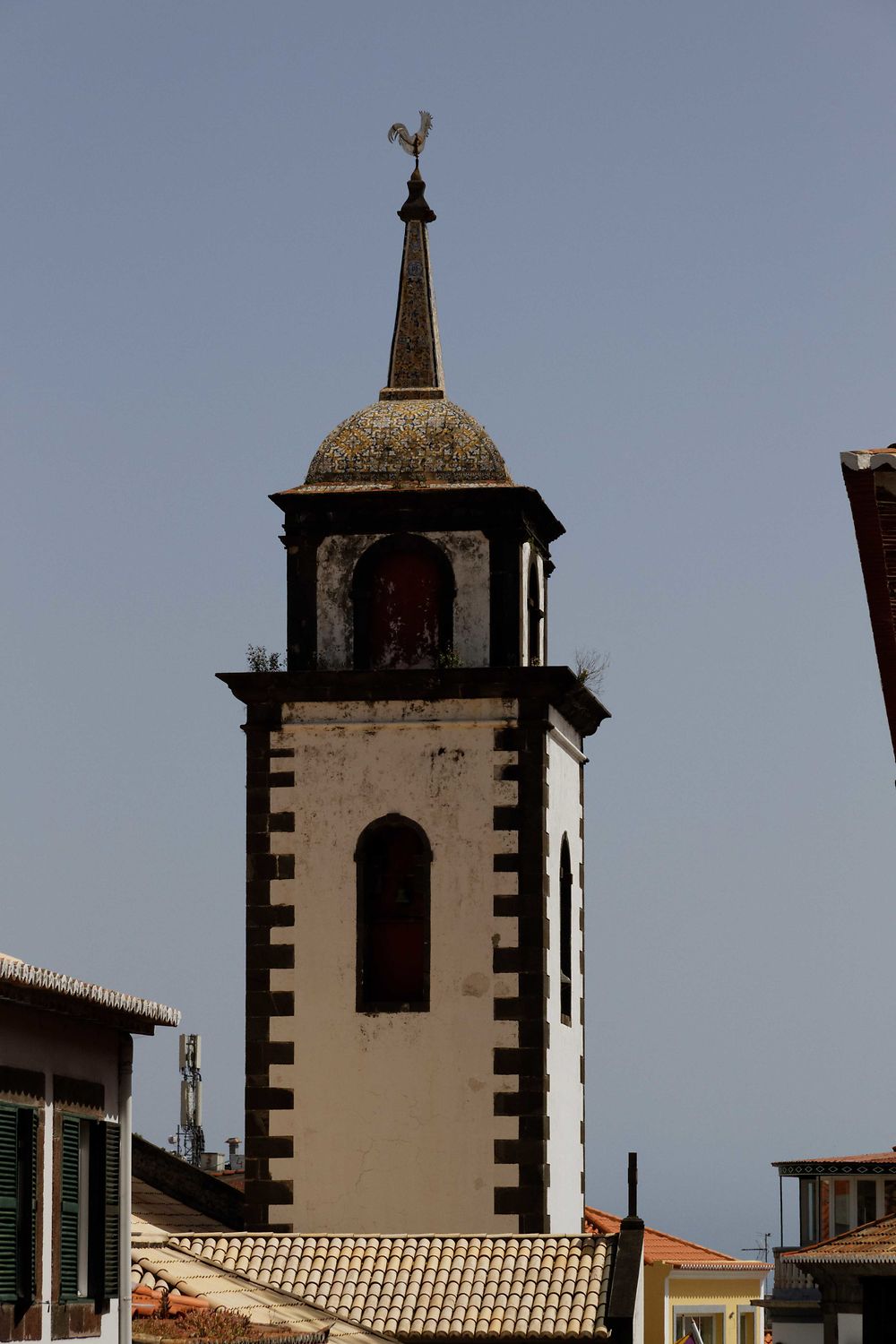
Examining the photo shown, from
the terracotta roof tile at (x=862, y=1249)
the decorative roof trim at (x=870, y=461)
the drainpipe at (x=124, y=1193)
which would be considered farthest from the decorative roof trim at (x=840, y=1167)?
the decorative roof trim at (x=870, y=461)

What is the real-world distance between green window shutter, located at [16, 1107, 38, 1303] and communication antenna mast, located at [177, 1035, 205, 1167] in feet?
99.3

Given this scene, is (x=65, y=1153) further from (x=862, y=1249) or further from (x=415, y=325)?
(x=862, y=1249)

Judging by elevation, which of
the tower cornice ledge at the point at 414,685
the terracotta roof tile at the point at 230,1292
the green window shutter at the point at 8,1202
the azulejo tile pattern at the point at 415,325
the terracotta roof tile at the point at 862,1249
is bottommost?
the green window shutter at the point at 8,1202

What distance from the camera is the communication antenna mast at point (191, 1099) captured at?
168ft

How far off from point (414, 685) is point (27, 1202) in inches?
535

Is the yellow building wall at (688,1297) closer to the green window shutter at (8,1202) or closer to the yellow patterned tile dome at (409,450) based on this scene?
the yellow patterned tile dome at (409,450)

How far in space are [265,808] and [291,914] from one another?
1.15m

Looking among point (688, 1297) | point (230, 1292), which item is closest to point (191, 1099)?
point (688, 1297)

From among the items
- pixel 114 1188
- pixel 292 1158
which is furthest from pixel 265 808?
pixel 114 1188

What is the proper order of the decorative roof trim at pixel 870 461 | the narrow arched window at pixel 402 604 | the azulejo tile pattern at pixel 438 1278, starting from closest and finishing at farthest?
the decorative roof trim at pixel 870 461
the azulejo tile pattern at pixel 438 1278
the narrow arched window at pixel 402 604

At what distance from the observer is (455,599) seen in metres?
33.8

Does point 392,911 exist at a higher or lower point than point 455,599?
lower

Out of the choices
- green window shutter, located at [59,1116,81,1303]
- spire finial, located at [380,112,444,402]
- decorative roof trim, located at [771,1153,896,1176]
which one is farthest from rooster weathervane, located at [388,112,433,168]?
decorative roof trim, located at [771,1153,896,1176]

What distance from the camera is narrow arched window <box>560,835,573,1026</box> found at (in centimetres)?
3434
